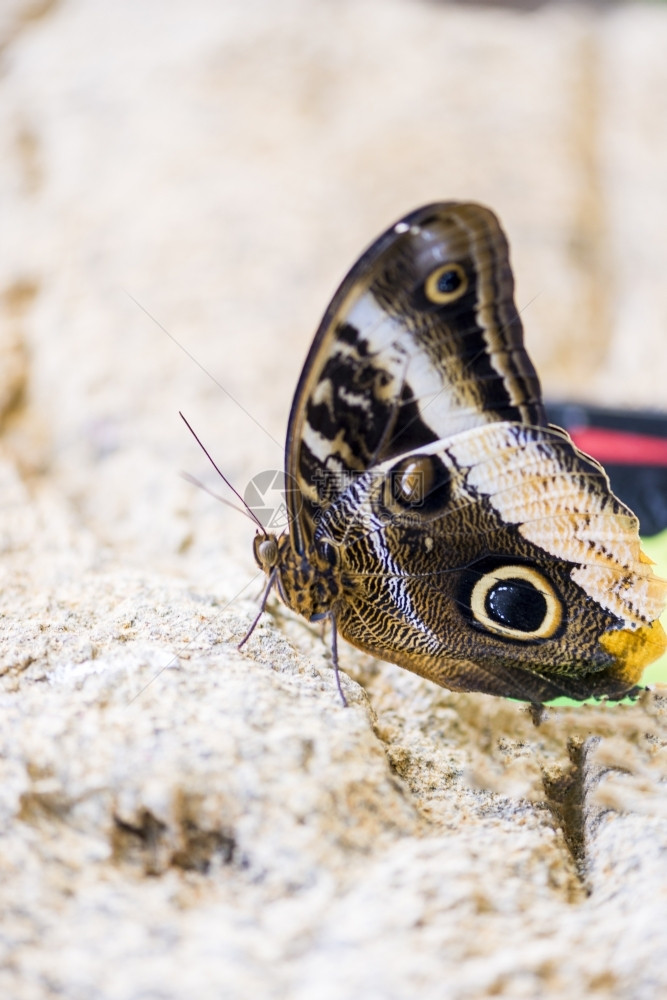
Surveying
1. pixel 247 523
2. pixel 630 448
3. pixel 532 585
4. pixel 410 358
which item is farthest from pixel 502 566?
pixel 630 448

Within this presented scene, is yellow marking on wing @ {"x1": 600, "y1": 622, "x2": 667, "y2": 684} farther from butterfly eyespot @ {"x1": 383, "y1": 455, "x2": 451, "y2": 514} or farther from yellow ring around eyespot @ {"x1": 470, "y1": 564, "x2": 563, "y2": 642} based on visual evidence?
butterfly eyespot @ {"x1": 383, "y1": 455, "x2": 451, "y2": 514}

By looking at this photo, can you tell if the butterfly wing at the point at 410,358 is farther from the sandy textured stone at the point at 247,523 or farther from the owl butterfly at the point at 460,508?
the sandy textured stone at the point at 247,523

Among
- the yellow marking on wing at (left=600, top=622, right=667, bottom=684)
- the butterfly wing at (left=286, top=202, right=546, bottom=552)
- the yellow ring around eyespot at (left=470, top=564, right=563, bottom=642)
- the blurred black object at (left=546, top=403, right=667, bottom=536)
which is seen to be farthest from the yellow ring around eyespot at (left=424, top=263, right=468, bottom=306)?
the blurred black object at (left=546, top=403, right=667, bottom=536)

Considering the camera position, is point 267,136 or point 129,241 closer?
point 129,241

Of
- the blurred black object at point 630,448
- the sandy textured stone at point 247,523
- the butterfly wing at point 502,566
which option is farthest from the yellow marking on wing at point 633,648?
the blurred black object at point 630,448

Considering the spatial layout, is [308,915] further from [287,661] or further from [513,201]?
[513,201]

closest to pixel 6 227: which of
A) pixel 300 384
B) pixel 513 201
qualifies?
pixel 513 201

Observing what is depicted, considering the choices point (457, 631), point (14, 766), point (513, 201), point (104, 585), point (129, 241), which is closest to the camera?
point (14, 766)
